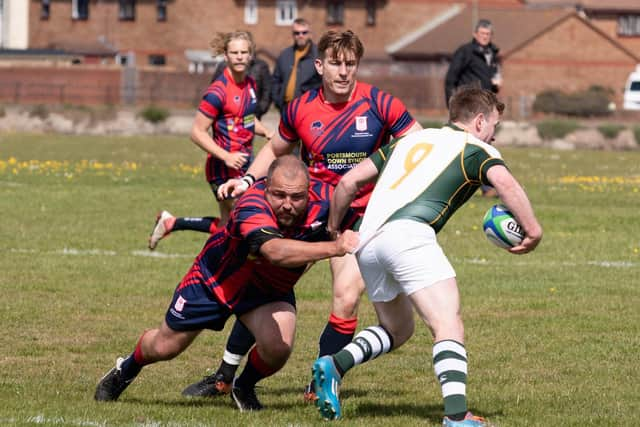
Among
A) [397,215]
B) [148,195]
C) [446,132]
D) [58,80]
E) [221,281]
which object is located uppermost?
[446,132]

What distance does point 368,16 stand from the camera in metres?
82.4

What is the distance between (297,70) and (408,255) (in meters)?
10.7

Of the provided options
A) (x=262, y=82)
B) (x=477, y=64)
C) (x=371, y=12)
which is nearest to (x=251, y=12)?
(x=371, y=12)

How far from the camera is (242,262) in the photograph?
7395 millimetres

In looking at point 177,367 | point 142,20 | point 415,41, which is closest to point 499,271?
point 177,367

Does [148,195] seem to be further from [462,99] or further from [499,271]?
[462,99]

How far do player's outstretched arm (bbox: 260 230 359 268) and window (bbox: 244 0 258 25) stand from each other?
77200 mm

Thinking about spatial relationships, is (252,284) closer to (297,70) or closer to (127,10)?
(297,70)

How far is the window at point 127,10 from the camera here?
83.7 meters

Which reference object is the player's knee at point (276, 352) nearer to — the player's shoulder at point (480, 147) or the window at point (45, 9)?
the player's shoulder at point (480, 147)

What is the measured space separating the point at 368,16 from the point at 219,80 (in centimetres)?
7065

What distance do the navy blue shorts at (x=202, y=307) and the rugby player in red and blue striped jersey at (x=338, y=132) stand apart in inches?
29.3

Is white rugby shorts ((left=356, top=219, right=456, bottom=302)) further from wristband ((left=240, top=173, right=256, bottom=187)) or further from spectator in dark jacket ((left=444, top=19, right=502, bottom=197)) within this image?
spectator in dark jacket ((left=444, top=19, right=502, bottom=197))

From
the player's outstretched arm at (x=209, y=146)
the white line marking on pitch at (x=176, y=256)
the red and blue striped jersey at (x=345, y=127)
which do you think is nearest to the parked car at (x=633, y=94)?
the white line marking on pitch at (x=176, y=256)
